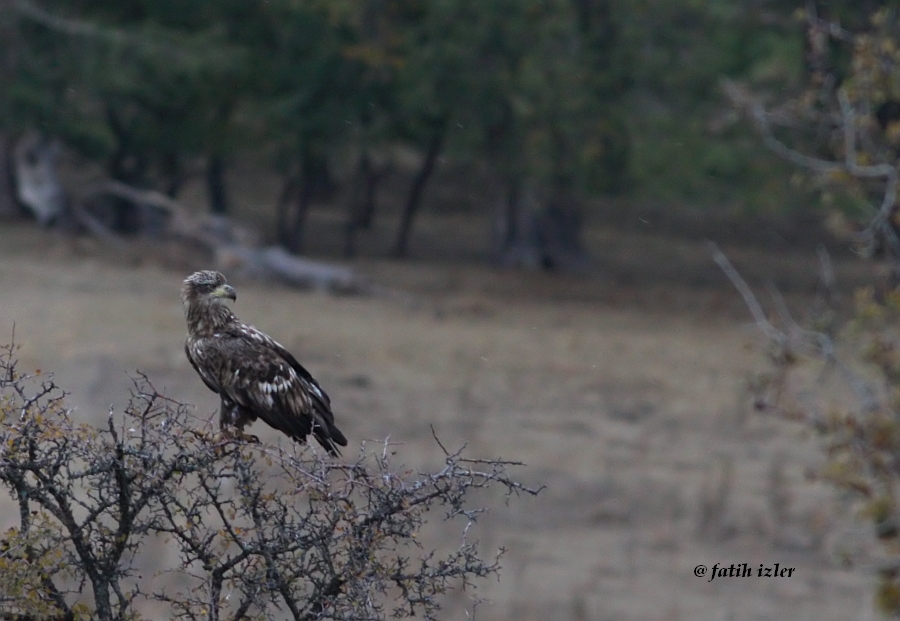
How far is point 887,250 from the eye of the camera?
7.20 meters

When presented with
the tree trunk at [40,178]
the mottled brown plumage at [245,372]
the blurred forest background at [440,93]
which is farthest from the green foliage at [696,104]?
the mottled brown plumage at [245,372]

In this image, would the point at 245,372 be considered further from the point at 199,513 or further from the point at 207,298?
the point at 199,513

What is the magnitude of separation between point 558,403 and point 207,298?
373 inches

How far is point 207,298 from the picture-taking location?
4465 mm

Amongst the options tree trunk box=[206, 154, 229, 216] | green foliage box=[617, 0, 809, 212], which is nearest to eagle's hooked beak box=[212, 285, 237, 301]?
green foliage box=[617, 0, 809, 212]

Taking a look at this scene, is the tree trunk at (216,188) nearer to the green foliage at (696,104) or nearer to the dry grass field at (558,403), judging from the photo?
the dry grass field at (558,403)

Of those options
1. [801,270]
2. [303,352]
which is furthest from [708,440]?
[801,270]

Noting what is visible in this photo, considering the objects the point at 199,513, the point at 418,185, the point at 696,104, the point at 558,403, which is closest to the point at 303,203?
the point at 418,185

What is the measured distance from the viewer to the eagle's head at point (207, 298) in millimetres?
4465

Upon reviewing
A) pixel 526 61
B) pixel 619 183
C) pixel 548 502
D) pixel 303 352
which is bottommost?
pixel 548 502

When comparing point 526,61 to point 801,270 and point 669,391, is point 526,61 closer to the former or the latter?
point 669,391

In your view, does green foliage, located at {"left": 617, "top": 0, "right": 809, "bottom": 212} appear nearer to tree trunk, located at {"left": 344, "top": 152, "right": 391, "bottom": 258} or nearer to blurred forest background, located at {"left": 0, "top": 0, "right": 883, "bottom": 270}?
blurred forest background, located at {"left": 0, "top": 0, "right": 883, "bottom": 270}

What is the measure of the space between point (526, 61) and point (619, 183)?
254 cm

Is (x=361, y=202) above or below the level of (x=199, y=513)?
above
